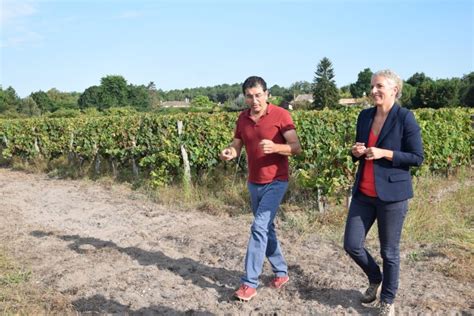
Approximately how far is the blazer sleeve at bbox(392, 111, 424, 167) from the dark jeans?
320mm

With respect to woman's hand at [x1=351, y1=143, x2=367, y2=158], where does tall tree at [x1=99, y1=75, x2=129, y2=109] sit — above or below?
above

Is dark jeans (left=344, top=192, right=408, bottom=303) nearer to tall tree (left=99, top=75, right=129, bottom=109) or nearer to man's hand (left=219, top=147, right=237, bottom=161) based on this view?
man's hand (left=219, top=147, right=237, bottom=161)

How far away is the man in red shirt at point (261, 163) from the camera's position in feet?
12.3

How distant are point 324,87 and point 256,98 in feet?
237

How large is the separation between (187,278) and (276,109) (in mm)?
1932

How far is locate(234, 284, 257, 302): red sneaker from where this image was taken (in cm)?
380

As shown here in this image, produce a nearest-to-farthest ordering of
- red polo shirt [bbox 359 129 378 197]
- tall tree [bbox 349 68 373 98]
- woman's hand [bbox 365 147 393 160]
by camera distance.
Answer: woman's hand [bbox 365 147 393 160] → red polo shirt [bbox 359 129 378 197] → tall tree [bbox 349 68 373 98]

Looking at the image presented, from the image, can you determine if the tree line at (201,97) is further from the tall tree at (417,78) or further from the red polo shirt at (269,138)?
the red polo shirt at (269,138)

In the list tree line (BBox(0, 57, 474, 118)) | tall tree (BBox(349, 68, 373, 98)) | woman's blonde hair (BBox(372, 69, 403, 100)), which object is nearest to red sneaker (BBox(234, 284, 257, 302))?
woman's blonde hair (BBox(372, 69, 403, 100))

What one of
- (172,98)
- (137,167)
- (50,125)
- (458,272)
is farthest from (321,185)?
(172,98)

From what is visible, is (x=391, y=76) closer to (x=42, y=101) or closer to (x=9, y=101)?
(x=9, y=101)

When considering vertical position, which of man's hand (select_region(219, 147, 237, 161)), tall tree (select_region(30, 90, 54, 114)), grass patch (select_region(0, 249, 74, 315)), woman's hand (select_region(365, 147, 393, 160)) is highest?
tall tree (select_region(30, 90, 54, 114))

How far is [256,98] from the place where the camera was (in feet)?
12.3

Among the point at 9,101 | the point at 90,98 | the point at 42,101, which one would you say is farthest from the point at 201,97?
the point at 9,101
